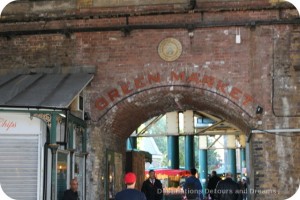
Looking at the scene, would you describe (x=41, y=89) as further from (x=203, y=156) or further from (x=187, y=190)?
(x=203, y=156)

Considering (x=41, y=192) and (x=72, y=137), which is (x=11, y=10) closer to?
(x=72, y=137)

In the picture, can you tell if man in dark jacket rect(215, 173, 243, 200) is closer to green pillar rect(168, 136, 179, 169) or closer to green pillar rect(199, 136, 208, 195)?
green pillar rect(168, 136, 179, 169)

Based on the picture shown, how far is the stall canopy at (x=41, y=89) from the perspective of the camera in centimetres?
1098

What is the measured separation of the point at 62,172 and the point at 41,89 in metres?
1.85

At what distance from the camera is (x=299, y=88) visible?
43.2ft

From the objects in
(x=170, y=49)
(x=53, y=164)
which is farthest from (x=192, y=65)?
(x=53, y=164)

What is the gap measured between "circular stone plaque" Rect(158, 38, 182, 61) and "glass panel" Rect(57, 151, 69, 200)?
3497mm

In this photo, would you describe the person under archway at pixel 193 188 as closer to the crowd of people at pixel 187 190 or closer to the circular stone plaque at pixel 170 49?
the crowd of people at pixel 187 190

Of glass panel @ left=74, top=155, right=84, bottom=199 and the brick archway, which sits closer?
glass panel @ left=74, top=155, right=84, bottom=199

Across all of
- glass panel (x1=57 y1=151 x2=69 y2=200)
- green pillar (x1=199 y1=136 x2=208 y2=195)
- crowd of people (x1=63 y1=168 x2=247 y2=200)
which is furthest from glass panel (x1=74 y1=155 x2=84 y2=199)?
green pillar (x1=199 y1=136 x2=208 y2=195)

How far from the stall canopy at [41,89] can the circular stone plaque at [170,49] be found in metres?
1.85

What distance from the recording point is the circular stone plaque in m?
13.7

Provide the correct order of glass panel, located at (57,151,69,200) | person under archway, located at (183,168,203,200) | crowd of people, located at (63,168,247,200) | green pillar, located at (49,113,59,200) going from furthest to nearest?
1. person under archway, located at (183,168,203,200)
2. glass panel, located at (57,151,69,200)
3. green pillar, located at (49,113,59,200)
4. crowd of people, located at (63,168,247,200)

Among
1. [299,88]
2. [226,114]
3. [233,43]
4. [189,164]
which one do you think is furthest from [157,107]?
[189,164]
